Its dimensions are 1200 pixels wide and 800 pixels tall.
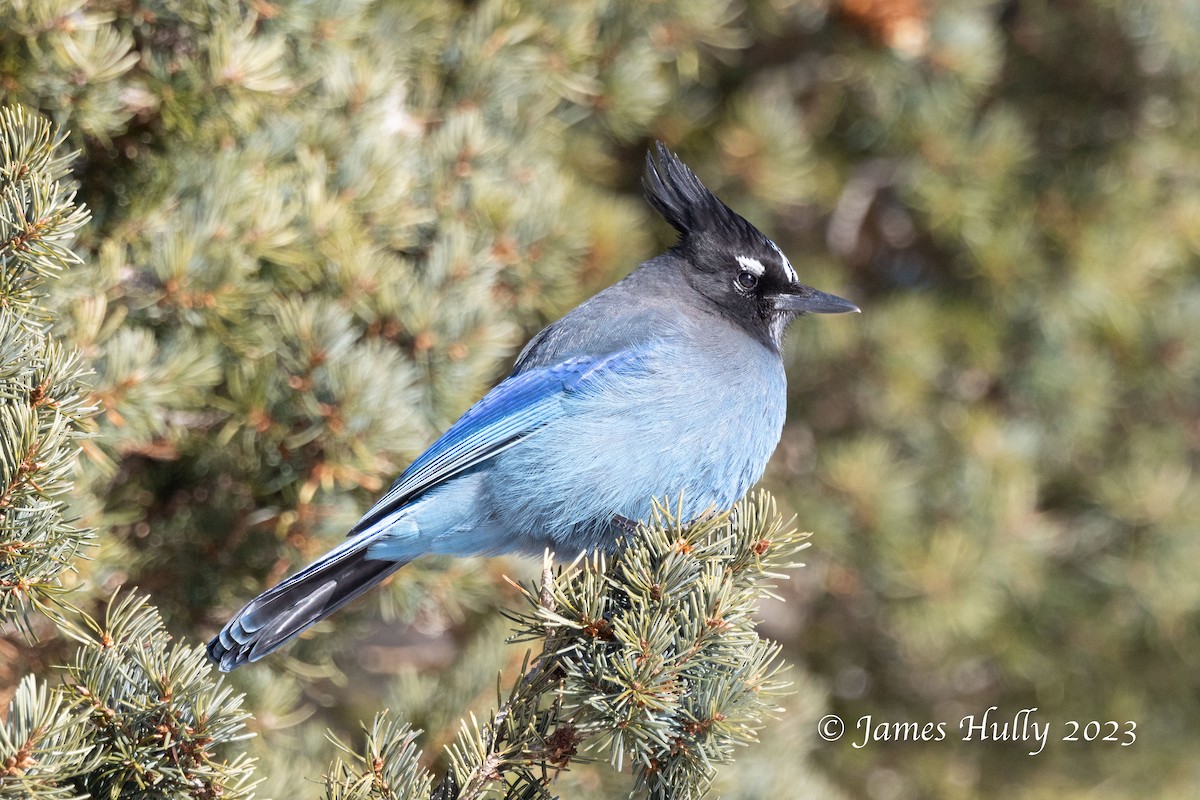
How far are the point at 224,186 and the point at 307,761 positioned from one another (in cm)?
116

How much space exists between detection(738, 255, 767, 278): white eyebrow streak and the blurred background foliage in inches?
16.1

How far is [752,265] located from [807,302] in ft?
0.58

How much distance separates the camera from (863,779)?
3258 mm

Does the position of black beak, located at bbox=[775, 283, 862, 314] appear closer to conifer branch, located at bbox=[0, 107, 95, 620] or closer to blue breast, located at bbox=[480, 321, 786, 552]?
blue breast, located at bbox=[480, 321, 786, 552]

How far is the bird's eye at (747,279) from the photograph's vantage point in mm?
2842

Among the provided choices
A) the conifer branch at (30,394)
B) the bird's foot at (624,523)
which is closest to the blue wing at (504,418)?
the bird's foot at (624,523)

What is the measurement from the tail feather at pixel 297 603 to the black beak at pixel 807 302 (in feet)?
3.70

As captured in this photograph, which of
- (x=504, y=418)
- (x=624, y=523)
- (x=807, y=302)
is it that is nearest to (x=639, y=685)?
(x=624, y=523)

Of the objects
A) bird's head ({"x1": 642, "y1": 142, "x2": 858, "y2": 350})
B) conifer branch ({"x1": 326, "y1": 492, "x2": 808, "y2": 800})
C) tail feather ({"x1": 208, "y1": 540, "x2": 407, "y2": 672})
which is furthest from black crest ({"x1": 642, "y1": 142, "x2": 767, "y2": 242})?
conifer branch ({"x1": 326, "y1": 492, "x2": 808, "y2": 800})

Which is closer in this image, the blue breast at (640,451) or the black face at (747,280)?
the blue breast at (640,451)

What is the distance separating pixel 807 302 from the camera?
2748 mm

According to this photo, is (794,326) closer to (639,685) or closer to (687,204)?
(687,204)

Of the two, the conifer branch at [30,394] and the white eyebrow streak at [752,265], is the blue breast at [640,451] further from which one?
the conifer branch at [30,394]

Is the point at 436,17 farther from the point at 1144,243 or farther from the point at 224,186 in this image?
the point at 1144,243
